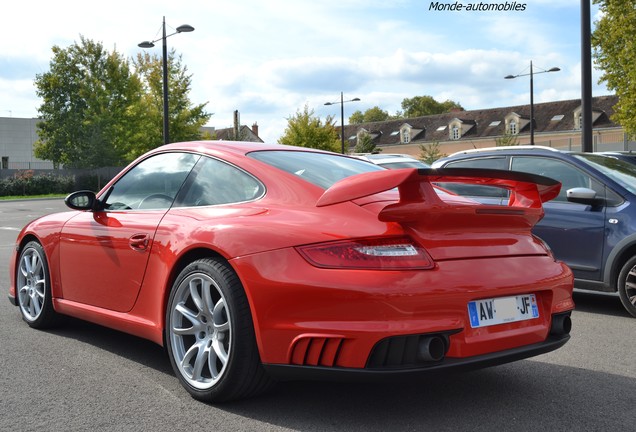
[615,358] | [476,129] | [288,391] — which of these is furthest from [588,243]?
[476,129]

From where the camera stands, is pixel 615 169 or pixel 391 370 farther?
pixel 615 169

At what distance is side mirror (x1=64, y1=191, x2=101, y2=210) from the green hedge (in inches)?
1646

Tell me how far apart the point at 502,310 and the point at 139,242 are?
2153mm

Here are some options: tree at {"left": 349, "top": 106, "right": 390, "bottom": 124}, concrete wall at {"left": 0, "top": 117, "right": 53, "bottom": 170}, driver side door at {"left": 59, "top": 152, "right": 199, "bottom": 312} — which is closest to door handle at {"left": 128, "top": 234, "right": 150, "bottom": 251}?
driver side door at {"left": 59, "top": 152, "right": 199, "bottom": 312}

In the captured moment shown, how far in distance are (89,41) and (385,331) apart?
56.3 metres

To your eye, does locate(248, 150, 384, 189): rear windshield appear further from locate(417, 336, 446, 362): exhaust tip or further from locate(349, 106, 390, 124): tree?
locate(349, 106, 390, 124): tree

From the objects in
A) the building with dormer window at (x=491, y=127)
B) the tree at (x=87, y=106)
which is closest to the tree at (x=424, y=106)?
the building with dormer window at (x=491, y=127)

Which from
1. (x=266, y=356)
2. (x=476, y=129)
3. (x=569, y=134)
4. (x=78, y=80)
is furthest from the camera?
(x=476, y=129)

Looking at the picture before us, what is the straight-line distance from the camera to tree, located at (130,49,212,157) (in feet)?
132

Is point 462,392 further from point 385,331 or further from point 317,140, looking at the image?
point 317,140

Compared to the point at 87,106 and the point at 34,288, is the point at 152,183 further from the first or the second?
the point at 87,106

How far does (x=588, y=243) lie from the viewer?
22.1 ft

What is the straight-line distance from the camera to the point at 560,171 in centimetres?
718

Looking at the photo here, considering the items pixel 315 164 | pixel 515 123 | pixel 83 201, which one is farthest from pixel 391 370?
pixel 515 123
